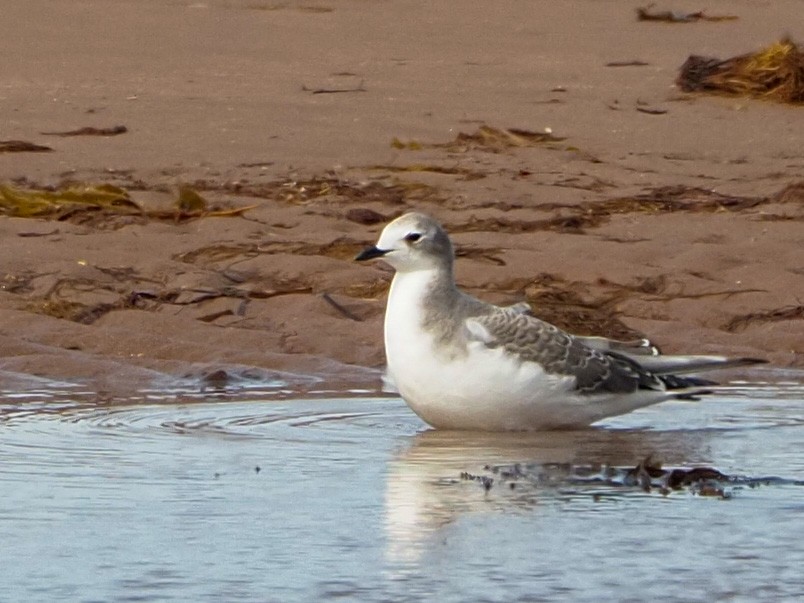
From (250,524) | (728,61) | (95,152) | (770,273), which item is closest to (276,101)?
(95,152)

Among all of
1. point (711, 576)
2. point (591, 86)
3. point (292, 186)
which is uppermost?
point (591, 86)

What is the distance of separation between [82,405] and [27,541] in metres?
2.20

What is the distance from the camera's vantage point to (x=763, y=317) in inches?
356

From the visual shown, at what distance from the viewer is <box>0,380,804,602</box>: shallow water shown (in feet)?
15.3

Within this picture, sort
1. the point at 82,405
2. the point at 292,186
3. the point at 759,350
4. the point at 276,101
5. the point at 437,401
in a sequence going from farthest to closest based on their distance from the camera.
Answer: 1. the point at 276,101
2. the point at 292,186
3. the point at 759,350
4. the point at 82,405
5. the point at 437,401

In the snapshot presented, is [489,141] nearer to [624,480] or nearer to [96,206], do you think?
[96,206]

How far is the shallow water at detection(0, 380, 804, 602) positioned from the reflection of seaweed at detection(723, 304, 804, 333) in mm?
1702

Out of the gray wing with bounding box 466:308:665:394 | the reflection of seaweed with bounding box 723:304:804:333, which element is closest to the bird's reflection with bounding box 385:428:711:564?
the gray wing with bounding box 466:308:665:394

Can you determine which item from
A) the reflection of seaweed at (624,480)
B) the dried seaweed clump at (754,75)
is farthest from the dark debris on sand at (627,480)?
the dried seaweed clump at (754,75)

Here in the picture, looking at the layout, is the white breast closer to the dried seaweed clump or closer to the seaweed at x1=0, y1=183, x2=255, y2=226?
the seaweed at x1=0, y1=183, x2=255, y2=226

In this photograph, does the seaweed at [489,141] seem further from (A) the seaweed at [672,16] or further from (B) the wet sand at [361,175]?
(A) the seaweed at [672,16]

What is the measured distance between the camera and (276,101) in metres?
12.7

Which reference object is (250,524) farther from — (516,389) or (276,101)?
(276,101)

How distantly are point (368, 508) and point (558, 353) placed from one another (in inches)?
68.4
